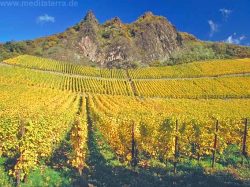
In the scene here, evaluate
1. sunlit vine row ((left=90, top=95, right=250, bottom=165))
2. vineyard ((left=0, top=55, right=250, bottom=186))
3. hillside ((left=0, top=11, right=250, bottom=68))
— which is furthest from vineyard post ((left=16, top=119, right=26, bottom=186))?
hillside ((left=0, top=11, right=250, bottom=68))

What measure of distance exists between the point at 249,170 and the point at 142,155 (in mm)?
10425

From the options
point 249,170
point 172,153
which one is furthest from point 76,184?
point 249,170

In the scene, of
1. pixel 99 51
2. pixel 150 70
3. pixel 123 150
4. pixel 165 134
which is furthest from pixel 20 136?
pixel 99 51

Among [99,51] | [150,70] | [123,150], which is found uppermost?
[99,51]

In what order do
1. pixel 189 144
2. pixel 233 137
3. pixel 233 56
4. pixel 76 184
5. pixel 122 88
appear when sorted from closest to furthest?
1. pixel 76 184
2. pixel 189 144
3. pixel 233 137
4. pixel 122 88
5. pixel 233 56

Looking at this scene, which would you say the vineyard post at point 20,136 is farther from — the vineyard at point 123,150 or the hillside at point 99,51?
the hillside at point 99,51

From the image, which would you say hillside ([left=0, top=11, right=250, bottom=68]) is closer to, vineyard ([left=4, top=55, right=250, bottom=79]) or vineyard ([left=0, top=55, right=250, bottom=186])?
vineyard ([left=4, top=55, right=250, bottom=79])

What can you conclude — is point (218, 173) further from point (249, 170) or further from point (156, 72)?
point (156, 72)

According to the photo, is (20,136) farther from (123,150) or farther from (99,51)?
(99,51)

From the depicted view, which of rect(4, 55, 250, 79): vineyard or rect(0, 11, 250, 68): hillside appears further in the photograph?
rect(0, 11, 250, 68): hillside

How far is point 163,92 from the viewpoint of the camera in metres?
115

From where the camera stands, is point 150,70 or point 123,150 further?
point 150,70

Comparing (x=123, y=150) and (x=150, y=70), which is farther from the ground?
(x=150, y=70)

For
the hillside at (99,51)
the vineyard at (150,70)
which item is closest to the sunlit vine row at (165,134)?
the vineyard at (150,70)
